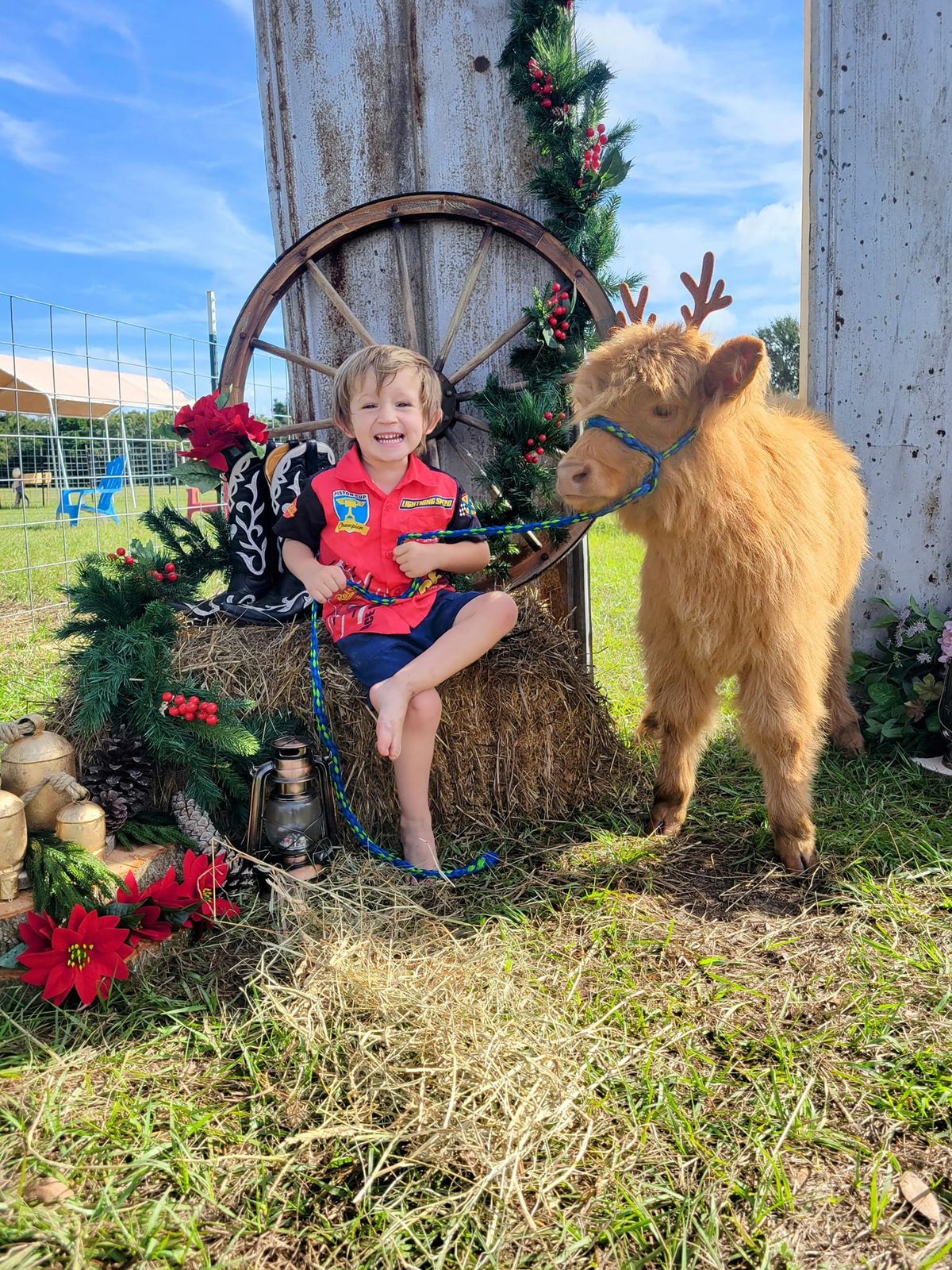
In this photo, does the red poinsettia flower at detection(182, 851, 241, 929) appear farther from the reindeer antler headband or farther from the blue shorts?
the reindeer antler headband

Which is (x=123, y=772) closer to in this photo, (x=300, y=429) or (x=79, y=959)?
(x=79, y=959)

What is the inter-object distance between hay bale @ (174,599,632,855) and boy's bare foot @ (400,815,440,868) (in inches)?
→ 8.0

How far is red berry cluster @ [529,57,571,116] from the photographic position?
2996mm

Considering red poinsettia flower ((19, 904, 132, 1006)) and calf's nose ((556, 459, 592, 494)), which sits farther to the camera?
calf's nose ((556, 459, 592, 494))

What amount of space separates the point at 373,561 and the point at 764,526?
110 cm

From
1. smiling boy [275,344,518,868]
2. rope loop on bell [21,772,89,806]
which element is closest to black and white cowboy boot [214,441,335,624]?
smiling boy [275,344,518,868]

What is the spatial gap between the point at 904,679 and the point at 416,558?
2162 mm

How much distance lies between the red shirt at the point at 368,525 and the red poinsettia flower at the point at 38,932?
1.07 meters

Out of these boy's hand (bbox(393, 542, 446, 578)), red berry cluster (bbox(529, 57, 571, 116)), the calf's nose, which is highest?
red berry cluster (bbox(529, 57, 571, 116))

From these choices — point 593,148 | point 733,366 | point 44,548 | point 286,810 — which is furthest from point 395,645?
point 44,548

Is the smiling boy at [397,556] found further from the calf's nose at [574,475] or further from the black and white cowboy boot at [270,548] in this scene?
the calf's nose at [574,475]

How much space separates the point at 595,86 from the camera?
10.0ft

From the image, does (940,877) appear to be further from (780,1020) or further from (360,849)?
(360,849)

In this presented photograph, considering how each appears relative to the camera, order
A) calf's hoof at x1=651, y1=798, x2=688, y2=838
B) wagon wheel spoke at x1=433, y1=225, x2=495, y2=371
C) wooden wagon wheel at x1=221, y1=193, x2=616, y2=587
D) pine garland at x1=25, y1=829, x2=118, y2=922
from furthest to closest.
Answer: wagon wheel spoke at x1=433, y1=225, x2=495, y2=371, wooden wagon wheel at x1=221, y1=193, x2=616, y2=587, calf's hoof at x1=651, y1=798, x2=688, y2=838, pine garland at x1=25, y1=829, x2=118, y2=922
